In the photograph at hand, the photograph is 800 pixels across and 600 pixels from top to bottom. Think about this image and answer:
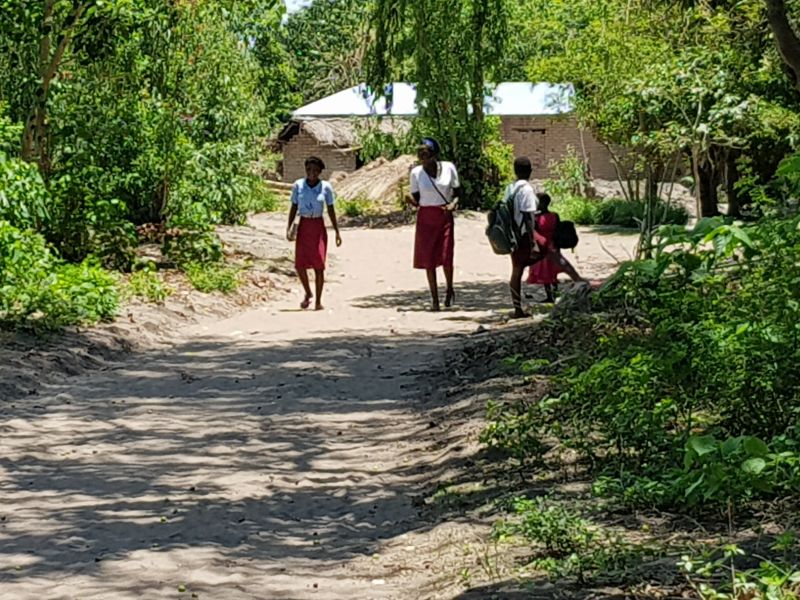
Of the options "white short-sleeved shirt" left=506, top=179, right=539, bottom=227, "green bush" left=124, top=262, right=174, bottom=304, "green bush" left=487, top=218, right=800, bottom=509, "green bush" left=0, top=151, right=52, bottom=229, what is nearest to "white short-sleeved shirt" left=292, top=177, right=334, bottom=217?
"green bush" left=124, top=262, right=174, bottom=304

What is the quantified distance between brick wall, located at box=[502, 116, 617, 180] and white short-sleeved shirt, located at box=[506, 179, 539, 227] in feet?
106

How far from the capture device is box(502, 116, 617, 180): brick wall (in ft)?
151

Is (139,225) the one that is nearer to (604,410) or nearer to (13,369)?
(13,369)

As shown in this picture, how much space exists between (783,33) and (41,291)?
282 inches

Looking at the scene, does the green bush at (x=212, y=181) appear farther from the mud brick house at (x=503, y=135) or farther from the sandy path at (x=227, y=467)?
the mud brick house at (x=503, y=135)

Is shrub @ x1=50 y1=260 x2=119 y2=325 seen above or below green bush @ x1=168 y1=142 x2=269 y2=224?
below

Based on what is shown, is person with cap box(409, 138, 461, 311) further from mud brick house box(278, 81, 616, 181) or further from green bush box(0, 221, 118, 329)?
mud brick house box(278, 81, 616, 181)

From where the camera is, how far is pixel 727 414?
22.5 feet

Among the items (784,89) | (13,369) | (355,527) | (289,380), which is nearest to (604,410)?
(355,527)

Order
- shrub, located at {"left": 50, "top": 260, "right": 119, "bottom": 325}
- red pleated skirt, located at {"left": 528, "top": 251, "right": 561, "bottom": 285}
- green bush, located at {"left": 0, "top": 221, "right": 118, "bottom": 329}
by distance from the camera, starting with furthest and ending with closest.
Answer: red pleated skirt, located at {"left": 528, "top": 251, "right": 561, "bottom": 285}, shrub, located at {"left": 50, "top": 260, "right": 119, "bottom": 325}, green bush, located at {"left": 0, "top": 221, "right": 118, "bottom": 329}

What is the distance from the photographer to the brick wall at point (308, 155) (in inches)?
1801

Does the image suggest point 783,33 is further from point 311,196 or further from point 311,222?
point 311,222

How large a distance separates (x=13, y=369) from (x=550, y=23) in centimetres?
2925

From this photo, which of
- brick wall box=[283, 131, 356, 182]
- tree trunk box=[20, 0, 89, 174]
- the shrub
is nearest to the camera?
the shrub
